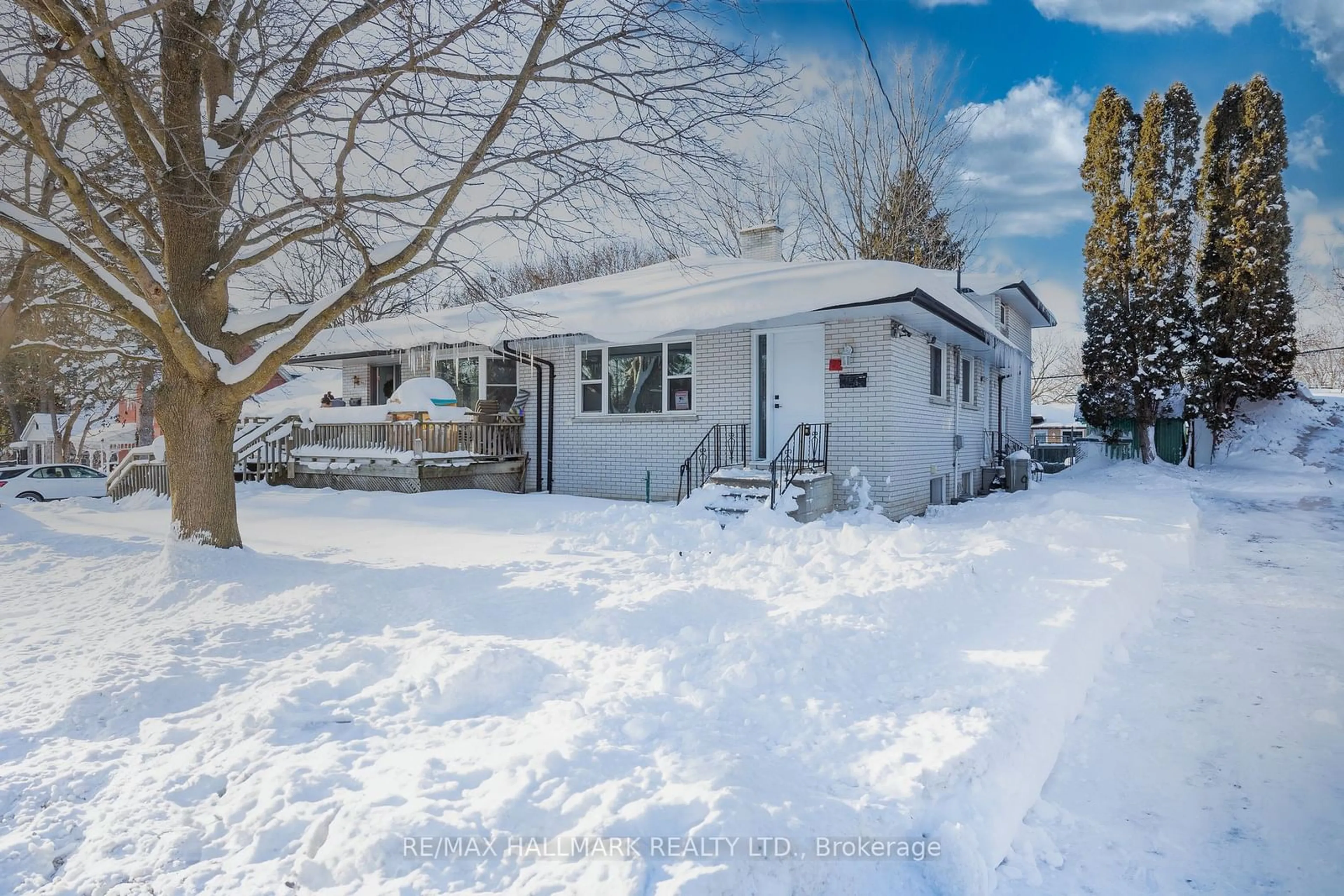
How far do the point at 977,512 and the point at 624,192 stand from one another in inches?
Result: 311

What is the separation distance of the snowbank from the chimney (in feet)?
29.7

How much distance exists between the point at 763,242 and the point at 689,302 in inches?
199

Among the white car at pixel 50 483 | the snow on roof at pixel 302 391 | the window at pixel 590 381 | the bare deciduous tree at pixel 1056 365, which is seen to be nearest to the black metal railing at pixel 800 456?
the window at pixel 590 381

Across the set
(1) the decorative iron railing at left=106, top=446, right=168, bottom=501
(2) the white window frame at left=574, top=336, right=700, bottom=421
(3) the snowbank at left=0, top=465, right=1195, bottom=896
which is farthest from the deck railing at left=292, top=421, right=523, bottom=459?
(3) the snowbank at left=0, top=465, right=1195, bottom=896

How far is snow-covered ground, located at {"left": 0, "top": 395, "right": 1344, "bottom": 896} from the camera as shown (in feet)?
7.80

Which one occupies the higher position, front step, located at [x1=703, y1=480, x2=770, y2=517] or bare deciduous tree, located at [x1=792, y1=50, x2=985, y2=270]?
bare deciduous tree, located at [x1=792, y1=50, x2=985, y2=270]

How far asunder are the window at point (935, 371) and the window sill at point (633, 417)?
3963 millimetres

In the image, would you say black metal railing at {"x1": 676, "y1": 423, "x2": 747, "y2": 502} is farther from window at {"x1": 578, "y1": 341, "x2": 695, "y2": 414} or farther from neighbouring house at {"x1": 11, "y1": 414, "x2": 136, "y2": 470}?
neighbouring house at {"x1": 11, "y1": 414, "x2": 136, "y2": 470}

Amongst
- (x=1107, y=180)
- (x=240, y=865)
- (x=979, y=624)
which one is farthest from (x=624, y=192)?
(x=1107, y=180)

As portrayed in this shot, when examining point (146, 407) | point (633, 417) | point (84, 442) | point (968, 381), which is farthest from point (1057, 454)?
point (84, 442)

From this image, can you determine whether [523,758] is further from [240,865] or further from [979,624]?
[979,624]

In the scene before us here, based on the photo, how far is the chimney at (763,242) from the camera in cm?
1478

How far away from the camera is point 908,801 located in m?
2.65

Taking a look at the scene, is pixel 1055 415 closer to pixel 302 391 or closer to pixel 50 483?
pixel 302 391
